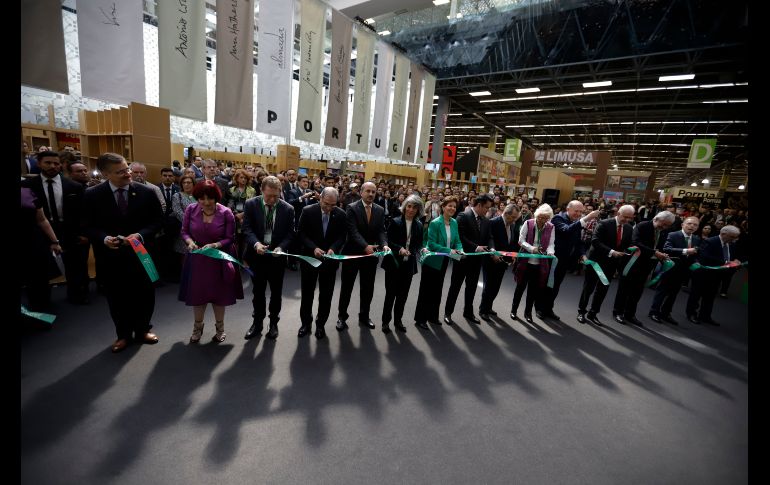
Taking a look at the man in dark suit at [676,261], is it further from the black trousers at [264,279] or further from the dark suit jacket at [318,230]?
the black trousers at [264,279]

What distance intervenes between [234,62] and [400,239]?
312cm

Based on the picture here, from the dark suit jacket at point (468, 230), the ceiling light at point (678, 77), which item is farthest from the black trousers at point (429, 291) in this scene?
the ceiling light at point (678, 77)

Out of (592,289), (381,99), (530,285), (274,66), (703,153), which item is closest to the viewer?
(274,66)

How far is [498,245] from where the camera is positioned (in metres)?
4.50

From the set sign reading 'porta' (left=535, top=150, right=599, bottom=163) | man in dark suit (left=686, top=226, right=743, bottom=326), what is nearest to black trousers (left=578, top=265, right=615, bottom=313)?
man in dark suit (left=686, top=226, right=743, bottom=326)

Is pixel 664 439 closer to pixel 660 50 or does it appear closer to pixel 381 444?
pixel 381 444

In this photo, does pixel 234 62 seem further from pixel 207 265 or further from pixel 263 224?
pixel 207 265

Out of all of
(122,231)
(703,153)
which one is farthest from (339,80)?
(703,153)

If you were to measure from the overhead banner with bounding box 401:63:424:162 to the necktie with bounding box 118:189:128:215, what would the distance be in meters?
5.53

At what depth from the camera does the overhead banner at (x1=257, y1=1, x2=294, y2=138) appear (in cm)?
434

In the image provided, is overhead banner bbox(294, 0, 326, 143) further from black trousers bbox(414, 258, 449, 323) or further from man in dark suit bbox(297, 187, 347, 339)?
black trousers bbox(414, 258, 449, 323)

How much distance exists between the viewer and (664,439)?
2.54 meters

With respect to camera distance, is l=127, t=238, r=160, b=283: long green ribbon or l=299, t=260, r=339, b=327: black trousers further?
l=299, t=260, r=339, b=327: black trousers

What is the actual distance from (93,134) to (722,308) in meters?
13.0
